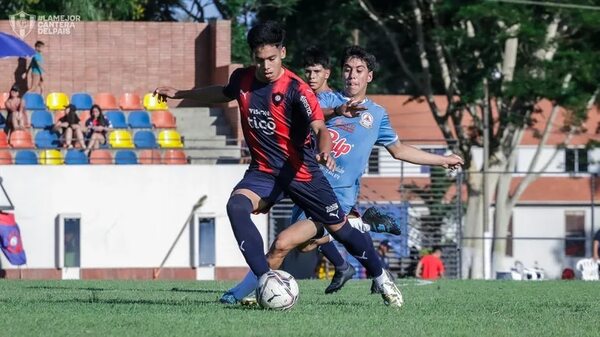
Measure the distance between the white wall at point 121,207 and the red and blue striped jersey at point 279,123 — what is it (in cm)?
1699

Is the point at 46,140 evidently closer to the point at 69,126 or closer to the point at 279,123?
the point at 69,126

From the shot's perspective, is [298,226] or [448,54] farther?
[448,54]

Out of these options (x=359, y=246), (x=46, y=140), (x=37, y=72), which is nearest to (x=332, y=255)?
(x=359, y=246)

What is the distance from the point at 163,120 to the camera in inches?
1081

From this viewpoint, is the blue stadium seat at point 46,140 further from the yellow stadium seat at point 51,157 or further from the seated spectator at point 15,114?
the seated spectator at point 15,114

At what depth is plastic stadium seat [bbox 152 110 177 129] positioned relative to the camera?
27.4 meters

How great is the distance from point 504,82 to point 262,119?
24.1m

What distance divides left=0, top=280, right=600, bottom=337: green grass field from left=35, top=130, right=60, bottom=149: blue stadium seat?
15054mm

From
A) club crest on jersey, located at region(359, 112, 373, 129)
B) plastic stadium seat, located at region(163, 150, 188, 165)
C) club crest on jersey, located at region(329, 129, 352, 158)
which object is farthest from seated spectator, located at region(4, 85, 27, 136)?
club crest on jersey, located at region(359, 112, 373, 129)

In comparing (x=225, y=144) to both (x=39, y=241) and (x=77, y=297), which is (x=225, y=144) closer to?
(x=39, y=241)

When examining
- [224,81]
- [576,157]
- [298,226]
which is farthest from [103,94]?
[298,226]

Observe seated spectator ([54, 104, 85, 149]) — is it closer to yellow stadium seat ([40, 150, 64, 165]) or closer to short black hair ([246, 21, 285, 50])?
yellow stadium seat ([40, 150, 64, 165])

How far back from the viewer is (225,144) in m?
27.6

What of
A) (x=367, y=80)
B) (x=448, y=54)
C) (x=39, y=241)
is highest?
(x=448, y=54)
